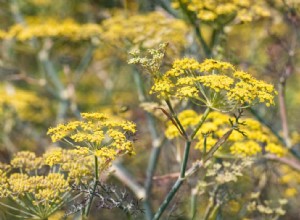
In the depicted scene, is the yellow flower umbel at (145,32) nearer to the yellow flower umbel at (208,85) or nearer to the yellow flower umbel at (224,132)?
the yellow flower umbel at (224,132)

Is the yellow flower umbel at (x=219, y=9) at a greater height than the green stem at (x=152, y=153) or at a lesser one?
greater

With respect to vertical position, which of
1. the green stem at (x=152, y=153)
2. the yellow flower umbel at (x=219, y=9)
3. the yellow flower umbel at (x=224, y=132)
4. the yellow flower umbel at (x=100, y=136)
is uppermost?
the yellow flower umbel at (x=219, y=9)

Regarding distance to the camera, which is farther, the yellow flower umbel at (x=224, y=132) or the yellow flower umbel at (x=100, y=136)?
the yellow flower umbel at (x=224, y=132)

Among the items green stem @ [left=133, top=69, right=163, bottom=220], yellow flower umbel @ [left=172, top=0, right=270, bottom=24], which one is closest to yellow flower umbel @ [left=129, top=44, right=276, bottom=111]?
yellow flower umbel @ [left=172, top=0, right=270, bottom=24]

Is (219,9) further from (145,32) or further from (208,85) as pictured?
(208,85)

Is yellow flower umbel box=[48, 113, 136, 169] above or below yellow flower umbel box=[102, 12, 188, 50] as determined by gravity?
below

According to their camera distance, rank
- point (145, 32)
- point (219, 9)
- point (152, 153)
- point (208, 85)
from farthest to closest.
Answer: point (152, 153)
point (145, 32)
point (219, 9)
point (208, 85)


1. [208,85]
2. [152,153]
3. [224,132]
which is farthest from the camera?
[152,153]

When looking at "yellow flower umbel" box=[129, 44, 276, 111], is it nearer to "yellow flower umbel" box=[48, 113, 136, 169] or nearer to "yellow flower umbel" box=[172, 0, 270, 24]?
"yellow flower umbel" box=[48, 113, 136, 169]

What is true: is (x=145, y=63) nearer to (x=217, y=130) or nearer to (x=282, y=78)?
(x=217, y=130)

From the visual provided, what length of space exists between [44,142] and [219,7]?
6117 mm

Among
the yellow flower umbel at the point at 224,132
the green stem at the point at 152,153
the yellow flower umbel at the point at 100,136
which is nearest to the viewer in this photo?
the yellow flower umbel at the point at 100,136

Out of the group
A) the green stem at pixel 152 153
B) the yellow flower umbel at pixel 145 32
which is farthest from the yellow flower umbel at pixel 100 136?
the green stem at pixel 152 153

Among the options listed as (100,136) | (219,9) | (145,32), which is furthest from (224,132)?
(145,32)
